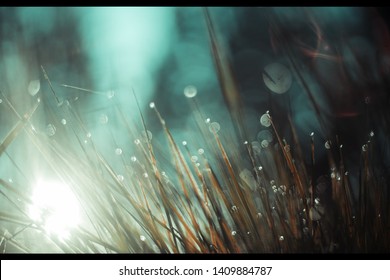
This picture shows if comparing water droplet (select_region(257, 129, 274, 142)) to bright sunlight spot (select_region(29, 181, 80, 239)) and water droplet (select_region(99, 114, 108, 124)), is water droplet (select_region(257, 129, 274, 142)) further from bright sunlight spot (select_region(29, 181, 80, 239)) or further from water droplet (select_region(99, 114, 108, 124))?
bright sunlight spot (select_region(29, 181, 80, 239))

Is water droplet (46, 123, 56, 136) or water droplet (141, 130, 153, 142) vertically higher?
water droplet (46, 123, 56, 136)

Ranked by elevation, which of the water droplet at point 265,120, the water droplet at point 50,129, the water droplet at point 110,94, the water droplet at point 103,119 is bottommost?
the water droplet at point 265,120

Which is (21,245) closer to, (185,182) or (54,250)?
(54,250)

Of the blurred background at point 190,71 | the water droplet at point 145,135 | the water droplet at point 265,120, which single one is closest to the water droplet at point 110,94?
the blurred background at point 190,71

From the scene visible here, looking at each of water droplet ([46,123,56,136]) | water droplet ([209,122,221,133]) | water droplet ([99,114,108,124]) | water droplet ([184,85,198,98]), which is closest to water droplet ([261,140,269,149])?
water droplet ([209,122,221,133])

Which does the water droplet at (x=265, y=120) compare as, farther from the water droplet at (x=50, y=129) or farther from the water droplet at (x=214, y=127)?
the water droplet at (x=50, y=129)

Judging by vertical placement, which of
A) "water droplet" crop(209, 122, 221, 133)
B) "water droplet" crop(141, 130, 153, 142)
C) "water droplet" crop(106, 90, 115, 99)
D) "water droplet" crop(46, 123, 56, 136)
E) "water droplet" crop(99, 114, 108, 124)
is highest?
"water droplet" crop(106, 90, 115, 99)
